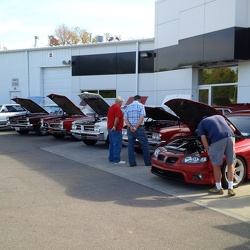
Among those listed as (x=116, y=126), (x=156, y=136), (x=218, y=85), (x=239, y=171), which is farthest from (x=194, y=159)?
(x=218, y=85)

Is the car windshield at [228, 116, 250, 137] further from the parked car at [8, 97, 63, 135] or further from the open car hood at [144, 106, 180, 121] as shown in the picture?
the parked car at [8, 97, 63, 135]

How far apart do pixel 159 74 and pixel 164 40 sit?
1967mm

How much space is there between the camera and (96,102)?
42.7 feet

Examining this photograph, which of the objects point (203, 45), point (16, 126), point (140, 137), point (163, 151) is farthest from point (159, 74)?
point (163, 151)

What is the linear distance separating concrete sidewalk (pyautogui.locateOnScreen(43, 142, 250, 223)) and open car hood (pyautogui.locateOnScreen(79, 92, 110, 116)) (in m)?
2.06

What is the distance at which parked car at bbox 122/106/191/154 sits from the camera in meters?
9.71

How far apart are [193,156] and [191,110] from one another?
3.51ft

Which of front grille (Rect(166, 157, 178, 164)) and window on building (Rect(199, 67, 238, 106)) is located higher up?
window on building (Rect(199, 67, 238, 106))

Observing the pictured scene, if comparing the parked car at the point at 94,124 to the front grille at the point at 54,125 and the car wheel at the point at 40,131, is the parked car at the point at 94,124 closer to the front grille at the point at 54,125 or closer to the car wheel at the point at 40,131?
the front grille at the point at 54,125

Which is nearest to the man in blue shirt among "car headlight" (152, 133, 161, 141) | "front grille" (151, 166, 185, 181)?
"front grille" (151, 166, 185, 181)

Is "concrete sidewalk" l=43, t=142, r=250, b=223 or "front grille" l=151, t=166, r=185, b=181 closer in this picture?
"concrete sidewalk" l=43, t=142, r=250, b=223

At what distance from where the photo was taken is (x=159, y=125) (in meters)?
10.7

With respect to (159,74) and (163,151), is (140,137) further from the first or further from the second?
(159,74)

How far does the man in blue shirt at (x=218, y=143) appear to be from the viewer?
6.38 m
